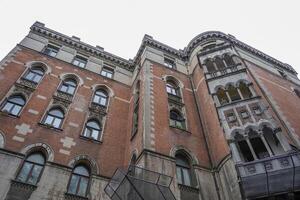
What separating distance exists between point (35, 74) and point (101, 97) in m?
5.72

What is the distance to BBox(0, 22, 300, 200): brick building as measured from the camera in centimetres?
1224

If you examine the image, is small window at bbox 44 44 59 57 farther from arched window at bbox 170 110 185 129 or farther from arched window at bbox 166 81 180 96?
arched window at bbox 170 110 185 129

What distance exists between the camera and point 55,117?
58.1ft

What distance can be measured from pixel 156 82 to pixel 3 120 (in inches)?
453

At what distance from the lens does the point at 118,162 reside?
55.5ft

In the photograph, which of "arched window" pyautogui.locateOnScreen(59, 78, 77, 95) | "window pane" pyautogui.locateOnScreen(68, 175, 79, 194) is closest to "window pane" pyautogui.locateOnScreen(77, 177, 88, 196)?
"window pane" pyautogui.locateOnScreen(68, 175, 79, 194)

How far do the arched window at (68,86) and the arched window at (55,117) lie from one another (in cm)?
247

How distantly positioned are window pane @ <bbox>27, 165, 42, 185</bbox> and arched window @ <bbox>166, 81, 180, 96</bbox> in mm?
11596

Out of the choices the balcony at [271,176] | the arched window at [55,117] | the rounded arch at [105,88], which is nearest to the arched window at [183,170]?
the balcony at [271,176]

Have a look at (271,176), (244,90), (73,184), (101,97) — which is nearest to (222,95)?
(244,90)

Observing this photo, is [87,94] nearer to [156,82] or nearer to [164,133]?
[156,82]

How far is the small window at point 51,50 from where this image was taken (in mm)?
23516

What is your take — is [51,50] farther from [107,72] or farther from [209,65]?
[209,65]

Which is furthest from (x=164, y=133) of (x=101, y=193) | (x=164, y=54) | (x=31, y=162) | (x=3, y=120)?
(x=164, y=54)
